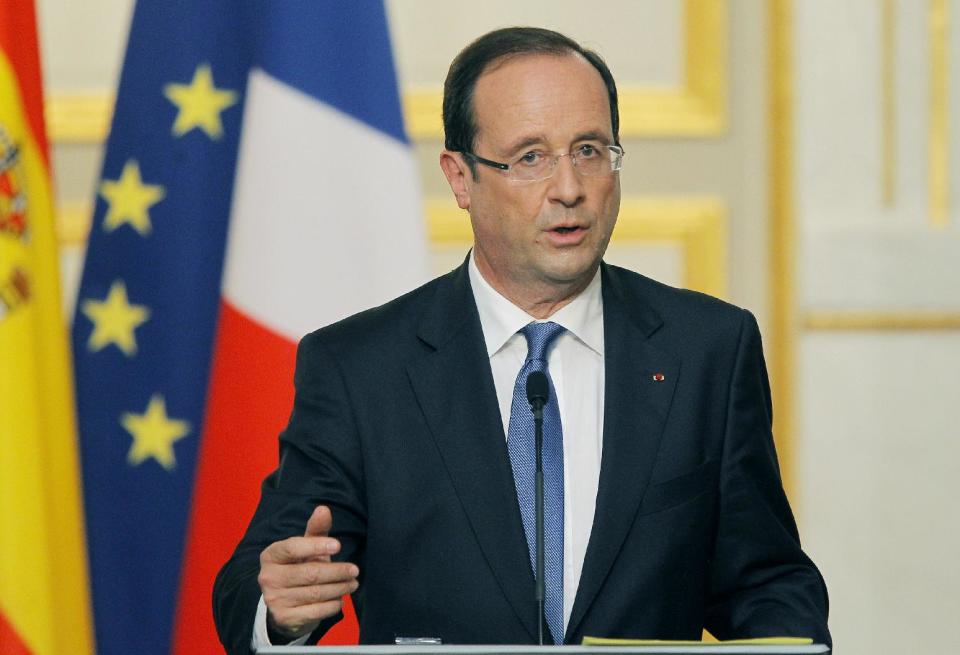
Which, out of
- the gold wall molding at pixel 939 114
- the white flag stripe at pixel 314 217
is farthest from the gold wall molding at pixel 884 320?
the white flag stripe at pixel 314 217

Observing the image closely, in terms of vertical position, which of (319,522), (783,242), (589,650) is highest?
(783,242)

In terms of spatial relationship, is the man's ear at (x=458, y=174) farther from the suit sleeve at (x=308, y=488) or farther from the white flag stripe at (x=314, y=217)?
the white flag stripe at (x=314, y=217)

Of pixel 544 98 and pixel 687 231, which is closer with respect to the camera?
pixel 544 98

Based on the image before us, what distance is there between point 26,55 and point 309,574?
1714 millimetres

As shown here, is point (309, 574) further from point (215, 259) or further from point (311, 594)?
point (215, 259)

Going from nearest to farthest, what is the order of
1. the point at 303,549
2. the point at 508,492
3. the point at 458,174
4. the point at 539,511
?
1. the point at 303,549
2. the point at 539,511
3. the point at 508,492
4. the point at 458,174

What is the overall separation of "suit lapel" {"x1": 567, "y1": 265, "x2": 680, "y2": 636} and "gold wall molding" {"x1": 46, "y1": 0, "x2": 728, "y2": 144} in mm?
1657

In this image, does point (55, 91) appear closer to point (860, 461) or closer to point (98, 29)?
point (98, 29)

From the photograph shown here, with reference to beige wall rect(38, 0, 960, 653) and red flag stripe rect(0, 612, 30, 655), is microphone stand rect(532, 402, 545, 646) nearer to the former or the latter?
red flag stripe rect(0, 612, 30, 655)

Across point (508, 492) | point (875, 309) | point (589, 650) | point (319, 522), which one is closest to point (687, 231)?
point (875, 309)

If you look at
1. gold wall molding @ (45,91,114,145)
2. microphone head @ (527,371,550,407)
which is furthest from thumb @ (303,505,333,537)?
gold wall molding @ (45,91,114,145)

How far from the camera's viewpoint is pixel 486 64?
2104mm

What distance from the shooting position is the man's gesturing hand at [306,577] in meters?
1.66

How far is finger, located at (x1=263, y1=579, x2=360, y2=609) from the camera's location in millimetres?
1676
